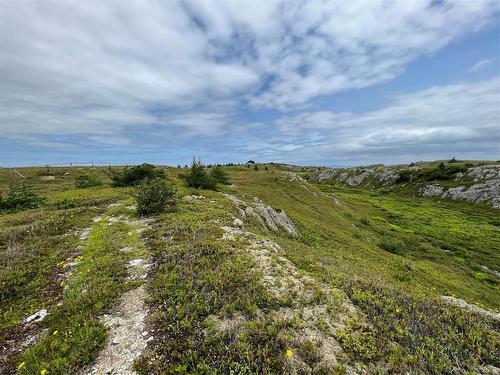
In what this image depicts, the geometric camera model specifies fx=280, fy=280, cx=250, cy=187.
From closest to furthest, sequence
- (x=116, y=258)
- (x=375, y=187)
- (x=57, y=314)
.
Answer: (x=57, y=314)
(x=116, y=258)
(x=375, y=187)

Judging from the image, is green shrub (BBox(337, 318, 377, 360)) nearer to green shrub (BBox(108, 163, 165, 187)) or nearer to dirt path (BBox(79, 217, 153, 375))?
dirt path (BBox(79, 217, 153, 375))

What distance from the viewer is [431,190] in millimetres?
86250

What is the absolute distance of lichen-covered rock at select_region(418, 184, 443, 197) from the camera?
83.8m

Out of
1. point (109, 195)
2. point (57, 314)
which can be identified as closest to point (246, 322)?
point (57, 314)

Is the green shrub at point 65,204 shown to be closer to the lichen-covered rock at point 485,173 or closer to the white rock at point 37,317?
the white rock at point 37,317

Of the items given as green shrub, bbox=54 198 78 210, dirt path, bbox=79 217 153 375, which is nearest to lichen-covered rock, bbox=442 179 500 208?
dirt path, bbox=79 217 153 375

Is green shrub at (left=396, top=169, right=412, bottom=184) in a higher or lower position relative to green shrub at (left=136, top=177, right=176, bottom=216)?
lower

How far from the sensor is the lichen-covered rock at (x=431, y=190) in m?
83.8

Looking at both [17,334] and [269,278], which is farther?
[269,278]

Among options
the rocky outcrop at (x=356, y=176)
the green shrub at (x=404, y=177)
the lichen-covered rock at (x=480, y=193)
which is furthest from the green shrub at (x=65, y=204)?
the rocky outcrop at (x=356, y=176)

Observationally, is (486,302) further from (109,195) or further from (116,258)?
(109,195)

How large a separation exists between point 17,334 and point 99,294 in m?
2.21

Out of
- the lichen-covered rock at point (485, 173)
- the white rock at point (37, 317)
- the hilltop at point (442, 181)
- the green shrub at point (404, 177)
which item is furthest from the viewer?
the green shrub at point (404, 177)

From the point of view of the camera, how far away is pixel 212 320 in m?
8.09
